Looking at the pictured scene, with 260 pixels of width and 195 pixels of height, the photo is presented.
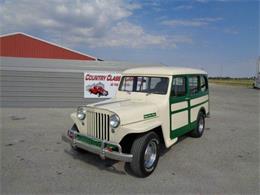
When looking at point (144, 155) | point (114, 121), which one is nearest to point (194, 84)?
point (144, 155)

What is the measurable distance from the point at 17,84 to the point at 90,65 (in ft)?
11.6

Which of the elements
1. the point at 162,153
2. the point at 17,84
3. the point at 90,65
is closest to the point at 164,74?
the point at 162,153

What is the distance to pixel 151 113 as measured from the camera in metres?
4.21

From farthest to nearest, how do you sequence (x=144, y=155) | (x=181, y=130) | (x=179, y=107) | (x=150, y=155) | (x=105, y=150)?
(x=181, y=130) → (x=179, y=107) → (x=150, y=155) → (x=144, y=155) → (x=105, y=150)

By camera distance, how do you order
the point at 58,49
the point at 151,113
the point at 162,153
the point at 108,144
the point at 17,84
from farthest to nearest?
the point at 58,49
the point at 17,84
the point at 162,153
the point at 151,113
the point at 108,144

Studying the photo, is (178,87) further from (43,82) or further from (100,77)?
(43,82)

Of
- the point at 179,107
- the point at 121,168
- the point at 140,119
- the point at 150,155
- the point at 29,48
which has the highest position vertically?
the point at 29,48

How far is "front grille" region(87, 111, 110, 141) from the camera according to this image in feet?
12.7

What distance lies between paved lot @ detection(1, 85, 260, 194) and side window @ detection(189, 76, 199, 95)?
4.54 feet

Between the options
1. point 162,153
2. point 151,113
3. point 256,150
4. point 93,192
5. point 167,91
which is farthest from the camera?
point 256,150

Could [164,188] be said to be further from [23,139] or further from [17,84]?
[17,84]

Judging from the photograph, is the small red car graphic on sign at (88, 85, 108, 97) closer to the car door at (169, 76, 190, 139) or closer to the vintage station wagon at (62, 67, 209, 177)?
the vintage station wagon at (62, 67, 209, 177)

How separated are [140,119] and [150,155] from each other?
0.72 meters

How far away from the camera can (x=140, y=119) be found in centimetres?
400
